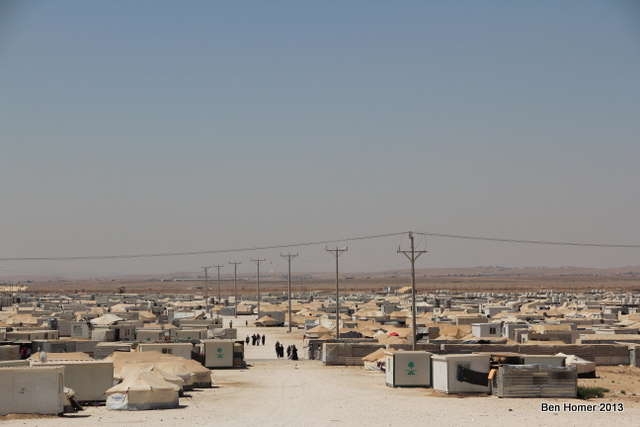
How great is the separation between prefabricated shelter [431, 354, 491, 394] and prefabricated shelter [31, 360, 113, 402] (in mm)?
12563

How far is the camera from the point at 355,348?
45375 mm

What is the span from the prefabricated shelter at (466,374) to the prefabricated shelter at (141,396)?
1046 centimetres

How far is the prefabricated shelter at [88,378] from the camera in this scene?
29453 mm

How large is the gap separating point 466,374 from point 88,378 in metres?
14.0

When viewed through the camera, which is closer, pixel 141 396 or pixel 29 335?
pixel 141 396

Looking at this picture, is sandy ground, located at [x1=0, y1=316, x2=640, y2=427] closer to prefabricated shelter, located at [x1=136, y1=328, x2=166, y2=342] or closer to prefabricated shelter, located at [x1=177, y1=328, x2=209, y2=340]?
prefabricated shelter, located at [x1=177, y1=328, x2=209, y2=340]

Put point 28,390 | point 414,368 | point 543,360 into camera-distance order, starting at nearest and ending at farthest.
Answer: point 28,390 → point 414,368 → point 543,360

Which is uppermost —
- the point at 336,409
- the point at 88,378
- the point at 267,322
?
the point at 88,378

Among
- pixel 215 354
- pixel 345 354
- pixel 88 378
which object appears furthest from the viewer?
pixel 345 354

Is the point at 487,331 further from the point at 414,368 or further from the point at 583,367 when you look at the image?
the point at 414,368

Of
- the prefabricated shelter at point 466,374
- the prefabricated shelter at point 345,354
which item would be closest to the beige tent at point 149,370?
the prefabricated shelter at point 466,374

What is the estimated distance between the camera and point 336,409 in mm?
28594

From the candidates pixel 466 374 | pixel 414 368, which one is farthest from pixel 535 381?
pixel 414 368

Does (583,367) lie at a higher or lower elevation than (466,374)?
lower
